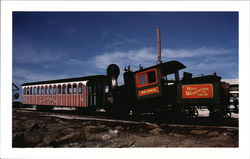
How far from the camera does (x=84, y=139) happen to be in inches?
261

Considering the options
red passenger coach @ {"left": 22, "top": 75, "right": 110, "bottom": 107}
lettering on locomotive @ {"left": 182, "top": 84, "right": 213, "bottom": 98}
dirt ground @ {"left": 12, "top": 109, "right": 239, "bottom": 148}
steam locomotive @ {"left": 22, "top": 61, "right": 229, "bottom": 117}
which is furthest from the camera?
red passenger coach @ {"left": 22, "top": 75, "right": 110, "bottom": 107}

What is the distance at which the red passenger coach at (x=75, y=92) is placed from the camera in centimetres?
1319

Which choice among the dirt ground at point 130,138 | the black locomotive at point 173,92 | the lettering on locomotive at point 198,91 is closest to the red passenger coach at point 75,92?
the black locomotive at point 173,92

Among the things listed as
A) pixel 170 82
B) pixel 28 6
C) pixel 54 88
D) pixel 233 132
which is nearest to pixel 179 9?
pixel 170 82

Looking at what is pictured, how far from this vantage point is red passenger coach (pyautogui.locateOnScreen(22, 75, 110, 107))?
519 inches

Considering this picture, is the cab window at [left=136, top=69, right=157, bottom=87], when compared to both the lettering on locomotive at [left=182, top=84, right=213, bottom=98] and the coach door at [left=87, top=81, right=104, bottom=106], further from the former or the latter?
the coach door at [left=87, top=81, right=104, bottom=106]

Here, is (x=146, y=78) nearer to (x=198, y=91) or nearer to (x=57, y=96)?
(x=198, y=91)

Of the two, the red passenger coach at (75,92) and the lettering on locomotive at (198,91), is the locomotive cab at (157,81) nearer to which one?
the lettering on locomotive at (198,91)

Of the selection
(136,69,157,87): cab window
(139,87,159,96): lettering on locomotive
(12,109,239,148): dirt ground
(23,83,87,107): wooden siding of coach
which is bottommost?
(12,109,239,148): dirt ground

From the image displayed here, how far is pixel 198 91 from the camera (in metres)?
7.94

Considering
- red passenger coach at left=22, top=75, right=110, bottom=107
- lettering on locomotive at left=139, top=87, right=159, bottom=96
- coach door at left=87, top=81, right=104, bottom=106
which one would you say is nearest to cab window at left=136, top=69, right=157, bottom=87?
lettering on locomotive at left=139, top=87, right=159, bottom=96
